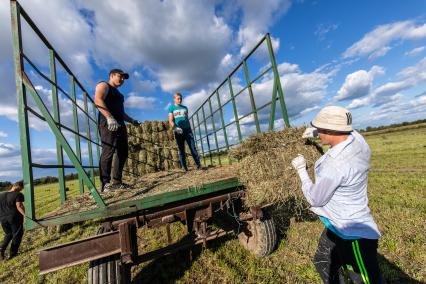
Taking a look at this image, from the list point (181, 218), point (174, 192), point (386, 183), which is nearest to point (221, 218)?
point (181, 218)

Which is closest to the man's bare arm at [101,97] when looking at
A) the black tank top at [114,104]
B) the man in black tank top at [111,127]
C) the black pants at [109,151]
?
the man in black tank top at [111,127]

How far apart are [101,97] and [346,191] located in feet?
11.2

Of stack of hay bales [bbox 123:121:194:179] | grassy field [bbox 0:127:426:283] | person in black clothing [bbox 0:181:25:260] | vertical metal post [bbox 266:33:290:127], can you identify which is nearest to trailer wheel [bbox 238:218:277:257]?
grassy field [bbox 0:127:426:283]

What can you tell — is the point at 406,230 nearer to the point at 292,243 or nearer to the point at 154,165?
the point at 292,243

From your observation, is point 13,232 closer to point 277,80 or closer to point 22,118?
point 22,118

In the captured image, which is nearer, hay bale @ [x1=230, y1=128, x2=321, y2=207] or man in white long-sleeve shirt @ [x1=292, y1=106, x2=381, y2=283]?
man in white long-sleeve shirt @ [x1=292, y1=106, x2=381, y2=283]

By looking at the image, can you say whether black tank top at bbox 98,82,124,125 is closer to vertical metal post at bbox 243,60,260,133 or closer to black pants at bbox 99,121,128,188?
black pants at bbox 99,121,128,188

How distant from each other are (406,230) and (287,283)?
2.33m

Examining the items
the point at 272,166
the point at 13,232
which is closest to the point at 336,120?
the point at 272,166

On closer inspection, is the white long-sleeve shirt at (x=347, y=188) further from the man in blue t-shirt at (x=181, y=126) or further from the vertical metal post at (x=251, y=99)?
the man in blue t-shirt at (x=181, y=126)

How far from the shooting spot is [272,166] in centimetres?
325

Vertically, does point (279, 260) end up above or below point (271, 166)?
below

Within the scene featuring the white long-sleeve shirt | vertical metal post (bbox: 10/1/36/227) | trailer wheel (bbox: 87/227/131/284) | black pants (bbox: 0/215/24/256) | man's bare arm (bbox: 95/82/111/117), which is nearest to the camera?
the white long-sleeve shirt

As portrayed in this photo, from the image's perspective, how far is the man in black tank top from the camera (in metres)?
3.91
